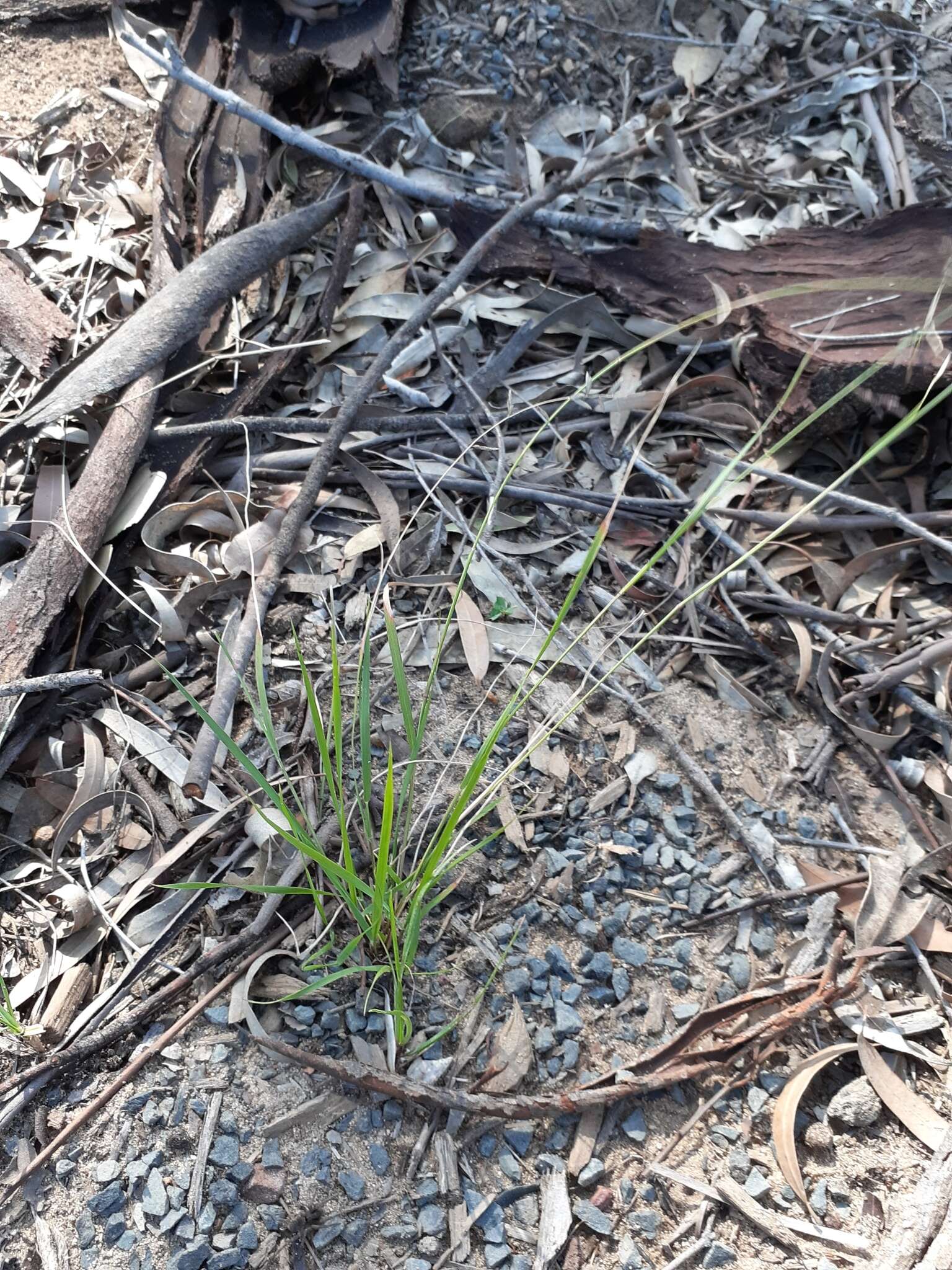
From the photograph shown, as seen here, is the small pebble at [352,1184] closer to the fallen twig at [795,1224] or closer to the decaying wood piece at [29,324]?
the fallen twig at [795,1224]

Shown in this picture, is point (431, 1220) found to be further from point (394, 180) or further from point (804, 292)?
point (394, 180)

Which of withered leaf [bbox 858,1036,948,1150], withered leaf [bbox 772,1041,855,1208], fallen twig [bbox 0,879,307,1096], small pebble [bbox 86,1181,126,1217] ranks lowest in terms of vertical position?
withered leaf [bbox 858,1036,948,1150]

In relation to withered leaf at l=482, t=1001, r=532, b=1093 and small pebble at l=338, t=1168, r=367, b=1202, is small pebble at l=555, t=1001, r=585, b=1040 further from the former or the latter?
small pebble at l=338, t=1168, r=367, b=1202

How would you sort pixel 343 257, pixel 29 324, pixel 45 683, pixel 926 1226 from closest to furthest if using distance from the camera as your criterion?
pixel 926 1226, pixel 45 683, pixel 29 324, pixel 343 257

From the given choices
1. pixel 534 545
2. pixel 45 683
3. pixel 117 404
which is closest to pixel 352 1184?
pixel 45 683

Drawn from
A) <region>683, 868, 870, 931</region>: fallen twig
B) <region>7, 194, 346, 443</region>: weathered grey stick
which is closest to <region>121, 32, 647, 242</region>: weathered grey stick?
<region>7, 194, 346, 443</region>: weathered grey stick

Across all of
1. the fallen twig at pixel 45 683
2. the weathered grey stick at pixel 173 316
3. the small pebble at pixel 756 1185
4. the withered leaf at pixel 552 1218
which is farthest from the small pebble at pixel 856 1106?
the weathered grey stick at pixel 173 316
